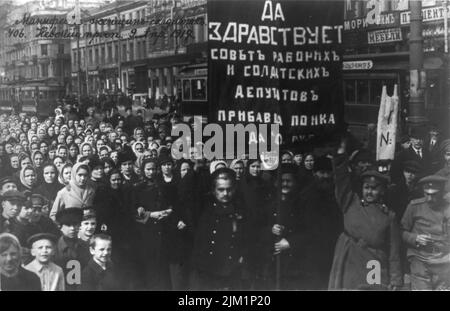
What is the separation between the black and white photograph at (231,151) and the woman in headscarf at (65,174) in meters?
0.02

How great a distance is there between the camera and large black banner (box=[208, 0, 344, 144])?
525cm

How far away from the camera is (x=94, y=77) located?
5730 mm

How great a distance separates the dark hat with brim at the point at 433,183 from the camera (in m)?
5.48

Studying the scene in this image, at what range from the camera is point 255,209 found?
5.37 metres

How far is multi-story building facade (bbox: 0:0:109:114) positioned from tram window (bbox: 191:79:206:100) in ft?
3.39

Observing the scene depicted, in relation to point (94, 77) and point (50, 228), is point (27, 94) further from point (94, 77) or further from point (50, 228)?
point (50, 228)

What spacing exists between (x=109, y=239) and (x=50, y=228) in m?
0.47

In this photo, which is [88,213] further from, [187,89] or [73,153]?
[187,89]

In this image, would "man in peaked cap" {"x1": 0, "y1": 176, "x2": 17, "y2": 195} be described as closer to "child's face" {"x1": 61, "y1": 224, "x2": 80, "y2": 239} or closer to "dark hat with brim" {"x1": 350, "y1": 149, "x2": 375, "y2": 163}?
"child's face" {"x1": 61, "y1": 224, "x2": 80, "y2": 239}

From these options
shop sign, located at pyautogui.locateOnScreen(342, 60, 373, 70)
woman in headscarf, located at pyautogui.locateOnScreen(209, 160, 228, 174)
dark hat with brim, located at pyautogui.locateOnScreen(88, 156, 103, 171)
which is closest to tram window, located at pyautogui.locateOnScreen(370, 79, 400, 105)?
shop sign, located at pyautogui.locateOnScreen(342, 60, 373, 70)

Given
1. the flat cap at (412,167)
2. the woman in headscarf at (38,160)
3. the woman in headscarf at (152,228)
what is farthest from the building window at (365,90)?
the woman in headscarf at (38,160)

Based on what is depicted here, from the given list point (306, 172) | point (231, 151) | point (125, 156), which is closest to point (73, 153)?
point (125, 156)

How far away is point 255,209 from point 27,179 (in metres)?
1.83

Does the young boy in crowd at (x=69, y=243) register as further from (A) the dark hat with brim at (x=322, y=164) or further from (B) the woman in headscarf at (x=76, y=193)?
(A) the dark hat with brim at (x=322, y=164)
